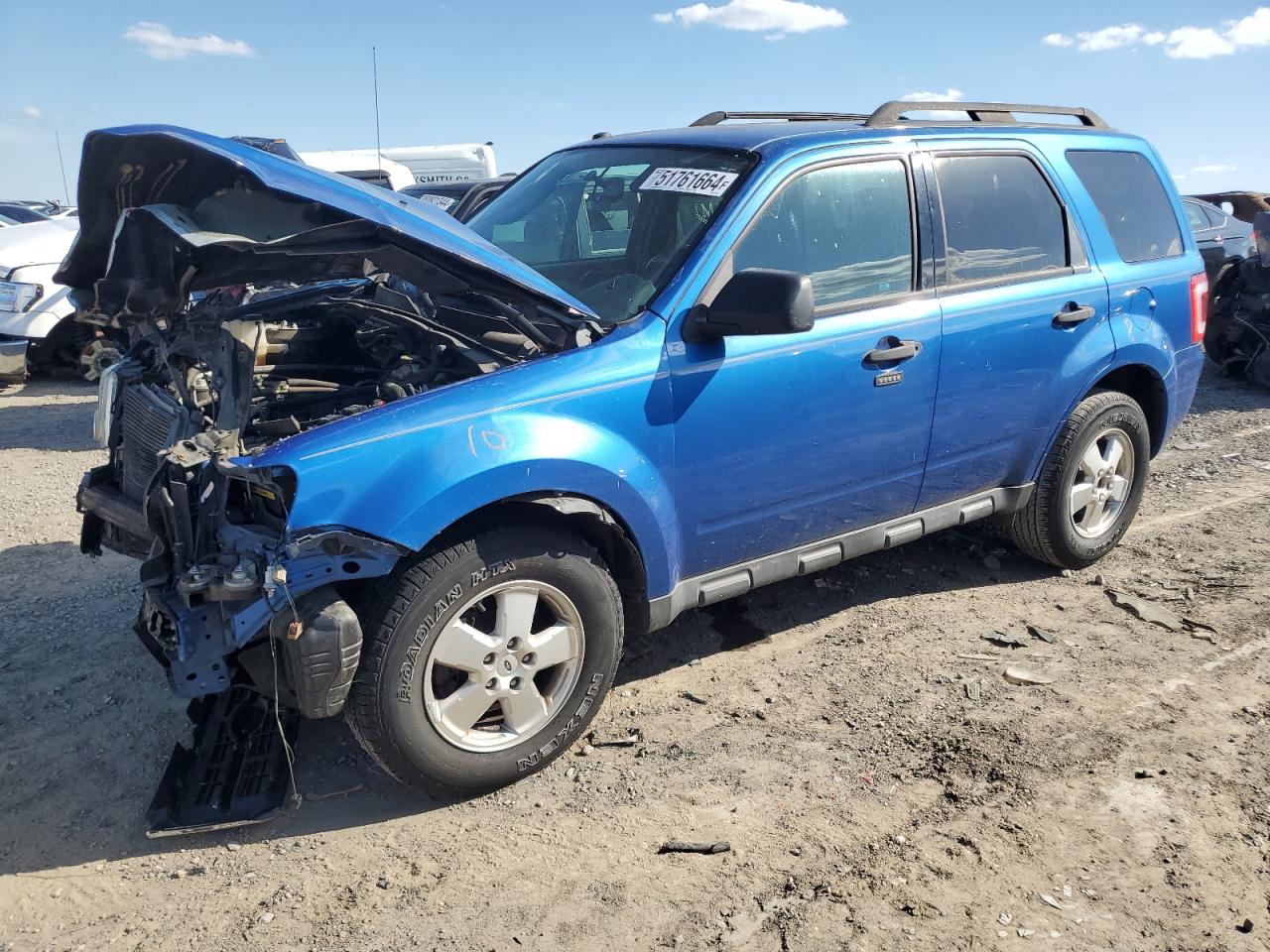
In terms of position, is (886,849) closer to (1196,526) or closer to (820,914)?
(820,914)

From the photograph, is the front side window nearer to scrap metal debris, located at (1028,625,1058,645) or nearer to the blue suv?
the blue suv

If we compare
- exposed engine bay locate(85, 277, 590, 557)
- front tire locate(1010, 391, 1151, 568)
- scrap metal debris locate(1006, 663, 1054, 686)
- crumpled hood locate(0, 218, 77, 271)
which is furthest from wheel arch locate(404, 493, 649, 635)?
crumpled hood locate(0, 218, 77, 271)

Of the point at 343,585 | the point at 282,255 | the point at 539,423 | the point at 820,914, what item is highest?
the point at 282,255

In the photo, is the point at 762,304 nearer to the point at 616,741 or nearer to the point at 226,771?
the point at 616,741

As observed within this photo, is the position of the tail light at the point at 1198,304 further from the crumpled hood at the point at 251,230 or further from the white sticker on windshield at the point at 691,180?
the crumpled hood at the point at 251,230

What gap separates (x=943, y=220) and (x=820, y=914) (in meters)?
2.66

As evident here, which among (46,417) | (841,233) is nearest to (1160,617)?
(841,233)

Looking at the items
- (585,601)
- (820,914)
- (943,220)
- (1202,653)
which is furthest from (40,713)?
(1202,653)

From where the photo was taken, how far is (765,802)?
3.10 meters

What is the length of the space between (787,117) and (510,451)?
2.36 m

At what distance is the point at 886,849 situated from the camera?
2.87 metres

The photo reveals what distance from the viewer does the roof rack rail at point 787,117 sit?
170 inches

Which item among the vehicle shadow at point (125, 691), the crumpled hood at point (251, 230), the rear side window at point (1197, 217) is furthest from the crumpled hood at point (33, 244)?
the rear side window at point (1197, 217)

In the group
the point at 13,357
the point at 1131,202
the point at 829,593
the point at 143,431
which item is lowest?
the point at 829,593
